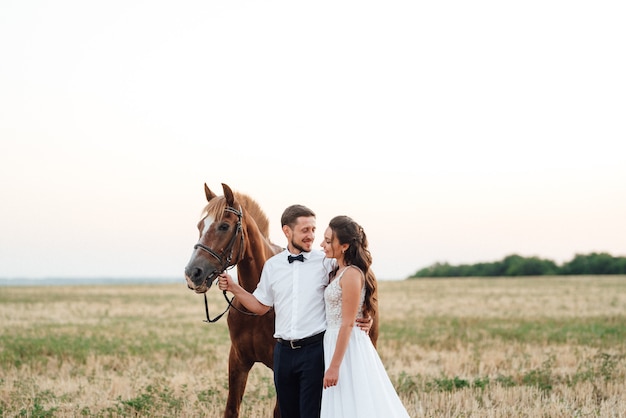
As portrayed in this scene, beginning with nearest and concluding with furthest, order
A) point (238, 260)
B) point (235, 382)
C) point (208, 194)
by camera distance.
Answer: point (238, 260) → point (208, 194) → point (235, 382)

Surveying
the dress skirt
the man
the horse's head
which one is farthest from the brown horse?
the dress skirt

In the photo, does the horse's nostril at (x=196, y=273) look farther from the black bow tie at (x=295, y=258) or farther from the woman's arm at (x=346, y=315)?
the woman's arm at (x=346, y=315)

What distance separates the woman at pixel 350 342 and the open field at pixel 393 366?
3.04 metres

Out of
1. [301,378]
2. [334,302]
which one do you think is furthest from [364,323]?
[301,378]

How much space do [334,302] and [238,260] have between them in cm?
114

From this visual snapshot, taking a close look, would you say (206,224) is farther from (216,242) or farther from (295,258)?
(295,258)

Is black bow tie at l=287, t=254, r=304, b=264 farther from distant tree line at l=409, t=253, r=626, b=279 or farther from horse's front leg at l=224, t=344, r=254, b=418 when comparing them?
distant tree line at l=409, t=253, r=626, b=279

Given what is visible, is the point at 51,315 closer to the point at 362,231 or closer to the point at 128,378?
the point at 128,378

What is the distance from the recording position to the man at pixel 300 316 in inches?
199

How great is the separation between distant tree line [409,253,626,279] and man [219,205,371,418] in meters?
85.4

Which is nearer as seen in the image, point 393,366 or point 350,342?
point 350,342

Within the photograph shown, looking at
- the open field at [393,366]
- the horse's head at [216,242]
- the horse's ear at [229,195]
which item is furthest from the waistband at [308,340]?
the open field at [393,366]

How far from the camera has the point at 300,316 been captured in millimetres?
5066

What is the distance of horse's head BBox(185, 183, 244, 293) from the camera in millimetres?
5199
